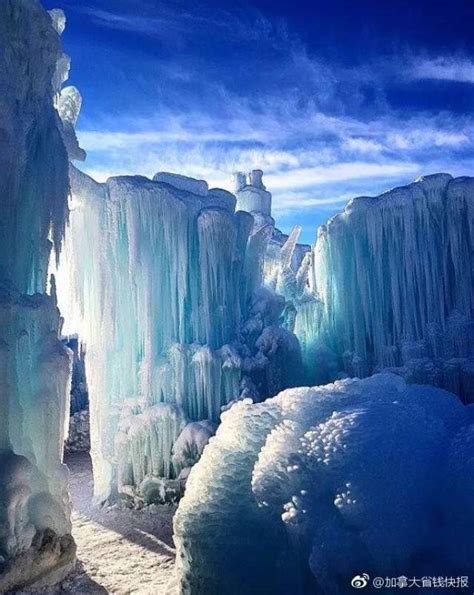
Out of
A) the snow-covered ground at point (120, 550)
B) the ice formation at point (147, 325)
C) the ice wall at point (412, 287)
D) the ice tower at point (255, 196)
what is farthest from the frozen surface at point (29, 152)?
the ice tower at point (255, 196)

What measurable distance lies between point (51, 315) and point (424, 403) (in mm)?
5223

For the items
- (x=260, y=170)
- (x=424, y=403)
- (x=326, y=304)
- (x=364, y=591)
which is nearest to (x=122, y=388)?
(x=326, y=304)

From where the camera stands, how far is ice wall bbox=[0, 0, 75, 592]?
551 cm

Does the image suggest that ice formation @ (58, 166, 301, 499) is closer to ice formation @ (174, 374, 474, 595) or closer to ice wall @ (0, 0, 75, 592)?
ice wall @ (0, 0, 75, 592)

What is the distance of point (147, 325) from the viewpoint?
432 inches

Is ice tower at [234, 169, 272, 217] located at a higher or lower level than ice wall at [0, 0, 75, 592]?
higher

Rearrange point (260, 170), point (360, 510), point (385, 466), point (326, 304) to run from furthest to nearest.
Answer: point (260, 170)
point (326, 304)
point (385, 466)
point (360, 510)

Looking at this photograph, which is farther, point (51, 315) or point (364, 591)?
point (51, 315)

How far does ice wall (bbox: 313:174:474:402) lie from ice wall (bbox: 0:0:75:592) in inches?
332

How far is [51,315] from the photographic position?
6766mm

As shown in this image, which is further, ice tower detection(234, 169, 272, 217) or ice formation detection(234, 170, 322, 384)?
ice tower detection(234, 169, 272, 217)

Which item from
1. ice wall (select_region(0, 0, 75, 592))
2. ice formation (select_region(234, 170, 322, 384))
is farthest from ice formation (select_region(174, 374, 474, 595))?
ice formation (select_region(234, 170, 322, 384))

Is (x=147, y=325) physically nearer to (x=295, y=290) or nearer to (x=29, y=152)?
(x=29, y=152)

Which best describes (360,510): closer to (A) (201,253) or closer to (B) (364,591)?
(B) (364,591)
